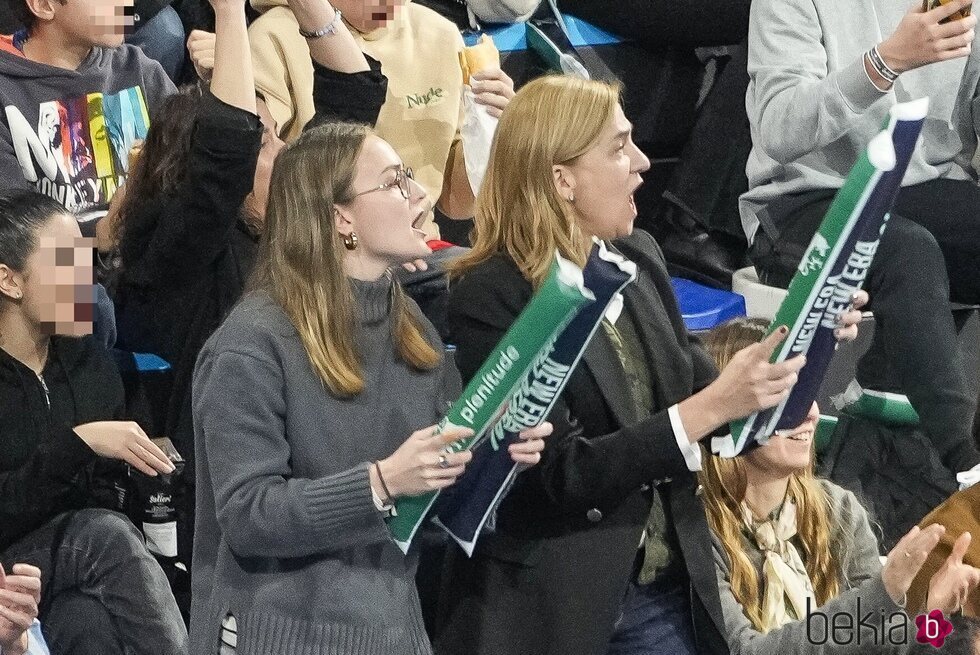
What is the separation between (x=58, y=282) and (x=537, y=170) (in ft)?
2.84

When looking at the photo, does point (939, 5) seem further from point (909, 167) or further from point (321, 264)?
point (321, 264)

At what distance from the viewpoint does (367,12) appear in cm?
340

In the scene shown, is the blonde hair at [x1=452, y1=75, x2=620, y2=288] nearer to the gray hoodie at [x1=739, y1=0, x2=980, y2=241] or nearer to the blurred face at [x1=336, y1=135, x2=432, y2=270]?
the blurred face at [x1=336, y1=135, x2=432, y2=270]

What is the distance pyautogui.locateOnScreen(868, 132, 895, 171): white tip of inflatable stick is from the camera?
1854 millimetres

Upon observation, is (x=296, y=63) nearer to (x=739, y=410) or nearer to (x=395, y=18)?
(x=395, y=18)

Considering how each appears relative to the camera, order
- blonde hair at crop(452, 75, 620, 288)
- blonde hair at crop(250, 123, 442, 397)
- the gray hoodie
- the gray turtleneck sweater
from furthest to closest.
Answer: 1. the gray hoodie
2. blonde hair at crop(452, 75, 620, 288)
3. blonde hair at crop(250, 123, 442, 397)
4. the gray turtleneck sweater

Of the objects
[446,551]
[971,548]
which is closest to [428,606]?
[446,551]

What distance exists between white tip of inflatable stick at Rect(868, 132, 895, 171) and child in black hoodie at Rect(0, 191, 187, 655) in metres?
1.26

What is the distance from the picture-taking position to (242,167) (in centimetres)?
276

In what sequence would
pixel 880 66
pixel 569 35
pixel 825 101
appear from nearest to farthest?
pixel 880 66, pixel 825 101, pixel 569 35

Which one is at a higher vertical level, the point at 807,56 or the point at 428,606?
the point at 807,56

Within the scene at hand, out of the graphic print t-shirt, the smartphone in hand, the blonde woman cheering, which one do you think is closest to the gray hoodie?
the smartphone in hand

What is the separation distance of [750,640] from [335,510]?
750 mm

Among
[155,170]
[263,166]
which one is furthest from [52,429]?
[263,166]
